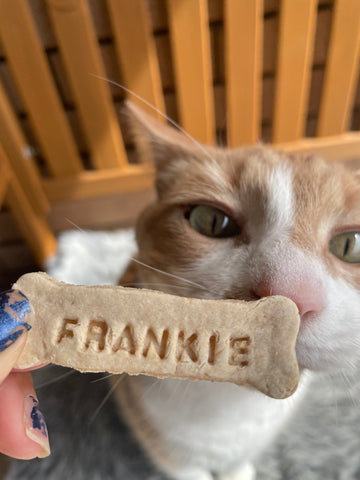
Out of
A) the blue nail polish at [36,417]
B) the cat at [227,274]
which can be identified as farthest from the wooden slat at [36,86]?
the blue nail polish at [36,417]

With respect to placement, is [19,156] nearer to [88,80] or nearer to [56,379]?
[88,80]

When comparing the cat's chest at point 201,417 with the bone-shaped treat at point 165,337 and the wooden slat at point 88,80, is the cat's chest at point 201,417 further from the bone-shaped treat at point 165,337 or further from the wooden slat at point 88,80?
the wooden slat at point 88,80

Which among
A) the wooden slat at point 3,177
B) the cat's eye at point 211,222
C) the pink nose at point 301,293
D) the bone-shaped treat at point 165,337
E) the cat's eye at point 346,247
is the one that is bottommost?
the wooden slat at point 3,177

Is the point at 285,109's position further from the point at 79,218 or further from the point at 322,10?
the point at 79,218

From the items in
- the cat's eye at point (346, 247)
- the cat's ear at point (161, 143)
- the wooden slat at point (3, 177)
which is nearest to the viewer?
the cat's eye at point (346, 247)

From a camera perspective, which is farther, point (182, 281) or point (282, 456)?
point (282, 456)

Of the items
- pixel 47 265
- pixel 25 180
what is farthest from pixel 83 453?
pixel 25 180

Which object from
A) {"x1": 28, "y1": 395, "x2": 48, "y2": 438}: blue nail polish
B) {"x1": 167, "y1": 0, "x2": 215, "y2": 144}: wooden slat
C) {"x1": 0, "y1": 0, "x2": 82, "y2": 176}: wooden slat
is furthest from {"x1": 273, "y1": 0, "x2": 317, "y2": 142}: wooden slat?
{"x1": 28, "y1": 395, "x2": 48, "y2": 438}: blue nail polish
